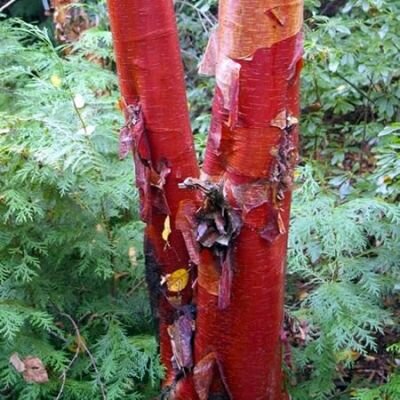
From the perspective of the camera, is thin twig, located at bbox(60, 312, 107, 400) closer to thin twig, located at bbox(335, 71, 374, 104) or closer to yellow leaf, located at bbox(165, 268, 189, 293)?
yellow leaf, located at bbox(165, 268, 189, 293)

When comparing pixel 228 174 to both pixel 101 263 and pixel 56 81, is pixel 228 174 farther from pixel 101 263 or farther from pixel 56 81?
Answer: pixel 56 81

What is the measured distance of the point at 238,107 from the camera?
102 centimetres

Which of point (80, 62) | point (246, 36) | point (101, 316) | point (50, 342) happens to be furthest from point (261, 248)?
point (80, 62)

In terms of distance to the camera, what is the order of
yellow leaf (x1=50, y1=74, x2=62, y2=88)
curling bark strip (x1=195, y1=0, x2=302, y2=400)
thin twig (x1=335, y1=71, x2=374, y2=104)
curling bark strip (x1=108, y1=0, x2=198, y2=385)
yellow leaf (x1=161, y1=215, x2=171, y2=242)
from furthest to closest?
thin twig (x1=335, y1=71, x2=374, y2=104) → yellow leaf (x1=50, y1=74, x2=62, y2=88) → yellow leaf (x1=161, y1=215, x2=171, y2=242) → curling bark strip (x1=108, y1=0, x2=198, y2=385) → curling bark strip (x1=195, y1=0, x2=302, y2=400)

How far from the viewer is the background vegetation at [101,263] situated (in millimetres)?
1320

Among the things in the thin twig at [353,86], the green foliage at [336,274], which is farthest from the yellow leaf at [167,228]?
the thin twig at [353,86]

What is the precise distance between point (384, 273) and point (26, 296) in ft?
2.71

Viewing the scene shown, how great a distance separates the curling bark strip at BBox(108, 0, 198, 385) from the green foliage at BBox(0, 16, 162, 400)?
0.16 metres

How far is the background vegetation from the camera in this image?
132cm

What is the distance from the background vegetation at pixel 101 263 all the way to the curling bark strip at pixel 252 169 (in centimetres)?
14

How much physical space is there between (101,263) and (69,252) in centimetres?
8

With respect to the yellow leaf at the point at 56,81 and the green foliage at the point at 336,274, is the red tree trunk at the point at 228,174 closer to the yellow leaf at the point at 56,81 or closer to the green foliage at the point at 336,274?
the green foliage at the point at 336,274

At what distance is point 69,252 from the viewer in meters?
1.42

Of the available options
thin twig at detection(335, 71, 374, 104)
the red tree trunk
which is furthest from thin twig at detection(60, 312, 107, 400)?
thin twig at detection(335, 71, 374, 104)
